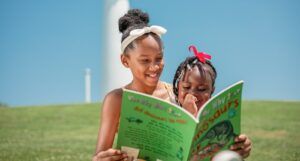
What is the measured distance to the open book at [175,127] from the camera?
310 centimetres

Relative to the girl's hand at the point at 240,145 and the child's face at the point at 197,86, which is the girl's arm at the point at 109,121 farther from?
the girl's hand at the point at 240,145

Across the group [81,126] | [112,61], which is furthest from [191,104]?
[112,61]

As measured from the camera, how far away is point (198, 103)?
401 cm

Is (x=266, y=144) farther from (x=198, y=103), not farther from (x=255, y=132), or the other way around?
(x=198, y=103)

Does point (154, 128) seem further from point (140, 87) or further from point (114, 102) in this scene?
point (140, 87)

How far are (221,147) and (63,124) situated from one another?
57.2 feet

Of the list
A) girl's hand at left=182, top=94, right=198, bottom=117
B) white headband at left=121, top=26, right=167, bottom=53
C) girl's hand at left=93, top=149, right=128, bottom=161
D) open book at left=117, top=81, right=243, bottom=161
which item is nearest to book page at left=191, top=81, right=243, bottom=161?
open book at left=117, top=81, right=243, bottom=161

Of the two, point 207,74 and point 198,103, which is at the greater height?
point 207,74

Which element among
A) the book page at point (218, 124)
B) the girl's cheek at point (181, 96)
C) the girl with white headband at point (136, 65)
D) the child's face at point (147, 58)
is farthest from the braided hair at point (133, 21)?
the book page at point (218, 124)

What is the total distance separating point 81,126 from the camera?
1964 cm

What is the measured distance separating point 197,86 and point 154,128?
2.91 ft

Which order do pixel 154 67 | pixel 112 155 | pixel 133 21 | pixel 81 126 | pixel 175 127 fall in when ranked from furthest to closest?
pixel 81 126, pixel 133 21, pixel 154 67, pixel 112 155, pixel 175 127

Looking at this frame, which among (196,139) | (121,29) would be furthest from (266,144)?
(196,139)

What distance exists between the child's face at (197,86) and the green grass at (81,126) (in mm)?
5765
